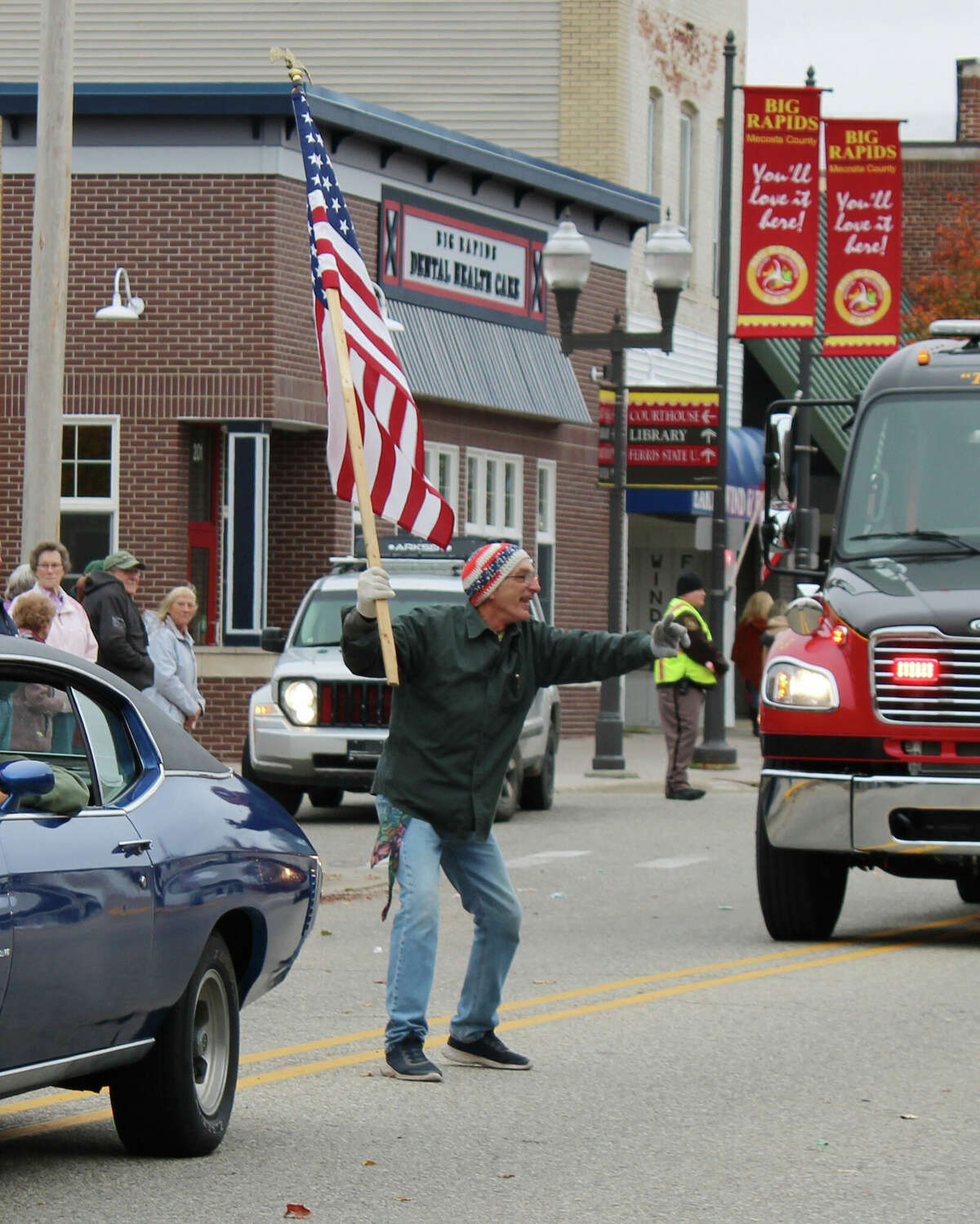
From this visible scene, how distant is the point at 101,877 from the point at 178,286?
19.2 m

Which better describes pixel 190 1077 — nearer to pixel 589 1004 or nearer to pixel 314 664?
pixel 589 1004

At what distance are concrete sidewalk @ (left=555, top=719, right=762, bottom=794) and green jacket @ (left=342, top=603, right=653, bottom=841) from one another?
14.7 metres

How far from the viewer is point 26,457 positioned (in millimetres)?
16094

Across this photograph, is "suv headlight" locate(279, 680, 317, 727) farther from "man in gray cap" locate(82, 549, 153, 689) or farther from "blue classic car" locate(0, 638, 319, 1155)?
"blue classic car" locate(0, 638, 319, 1155)

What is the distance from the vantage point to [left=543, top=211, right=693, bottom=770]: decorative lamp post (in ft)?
77.8

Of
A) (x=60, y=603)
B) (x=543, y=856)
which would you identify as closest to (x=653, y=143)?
(x=543, y=856)

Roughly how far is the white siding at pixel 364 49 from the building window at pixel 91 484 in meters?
10.9

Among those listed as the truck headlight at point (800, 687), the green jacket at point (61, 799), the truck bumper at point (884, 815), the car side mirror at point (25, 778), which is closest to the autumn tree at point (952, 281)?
the truck headlight at point (800, 687)

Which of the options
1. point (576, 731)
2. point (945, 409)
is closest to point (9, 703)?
point (945, 409)

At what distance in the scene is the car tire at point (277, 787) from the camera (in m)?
18.7

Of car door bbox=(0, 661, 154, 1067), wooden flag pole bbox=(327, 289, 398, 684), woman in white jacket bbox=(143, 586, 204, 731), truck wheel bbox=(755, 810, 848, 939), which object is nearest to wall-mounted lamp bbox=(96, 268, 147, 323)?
woman in white jacket bbox=(143, 586, 204, 731)

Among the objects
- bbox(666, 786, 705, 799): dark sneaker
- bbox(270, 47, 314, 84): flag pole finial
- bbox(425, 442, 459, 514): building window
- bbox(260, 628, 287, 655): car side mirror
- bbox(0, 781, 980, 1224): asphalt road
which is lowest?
bbox(666, 786, 705, 799): dark sneaker

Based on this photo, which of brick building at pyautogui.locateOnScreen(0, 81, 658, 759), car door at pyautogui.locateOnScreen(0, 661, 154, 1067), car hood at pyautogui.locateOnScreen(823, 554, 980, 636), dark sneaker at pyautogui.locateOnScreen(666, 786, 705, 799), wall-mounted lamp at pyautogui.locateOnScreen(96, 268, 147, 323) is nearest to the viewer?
car door at pyautogui.locateOnScreen(0, 661, 154, 1067)

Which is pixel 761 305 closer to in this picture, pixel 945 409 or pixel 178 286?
pixel 178 286
